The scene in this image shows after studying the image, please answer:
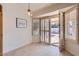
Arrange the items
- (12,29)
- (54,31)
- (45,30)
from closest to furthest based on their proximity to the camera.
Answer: (12,29), (54,31), (45,30)

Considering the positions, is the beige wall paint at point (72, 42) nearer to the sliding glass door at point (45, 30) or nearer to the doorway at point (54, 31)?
the doorway at point (54, 31)

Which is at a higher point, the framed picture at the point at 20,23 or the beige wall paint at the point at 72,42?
the framed picture at the point at 20,23

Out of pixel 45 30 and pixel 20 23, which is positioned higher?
pixel 20 23

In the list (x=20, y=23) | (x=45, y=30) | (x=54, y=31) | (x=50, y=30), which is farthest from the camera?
(x=45, y=30)


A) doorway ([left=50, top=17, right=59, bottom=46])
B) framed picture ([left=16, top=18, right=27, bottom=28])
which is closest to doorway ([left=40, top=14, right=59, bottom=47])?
doorway ([left=50, top=17, right=59, bottom=46])

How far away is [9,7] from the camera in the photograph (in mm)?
5477

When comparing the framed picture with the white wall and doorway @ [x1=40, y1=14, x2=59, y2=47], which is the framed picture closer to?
the white wall

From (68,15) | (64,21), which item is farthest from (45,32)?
(68,15)

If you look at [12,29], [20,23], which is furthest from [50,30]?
[12,29]

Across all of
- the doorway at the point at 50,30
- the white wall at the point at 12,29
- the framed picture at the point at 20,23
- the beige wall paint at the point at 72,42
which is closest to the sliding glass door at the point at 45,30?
the doorway at the point at 50,30

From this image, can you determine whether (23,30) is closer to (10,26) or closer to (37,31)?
(10,26)

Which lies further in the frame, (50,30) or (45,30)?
(45,30)

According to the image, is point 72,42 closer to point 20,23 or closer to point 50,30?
point 20,23

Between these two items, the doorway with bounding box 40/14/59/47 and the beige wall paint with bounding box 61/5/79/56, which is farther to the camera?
the doorway with bounding box 40/14/59/47
